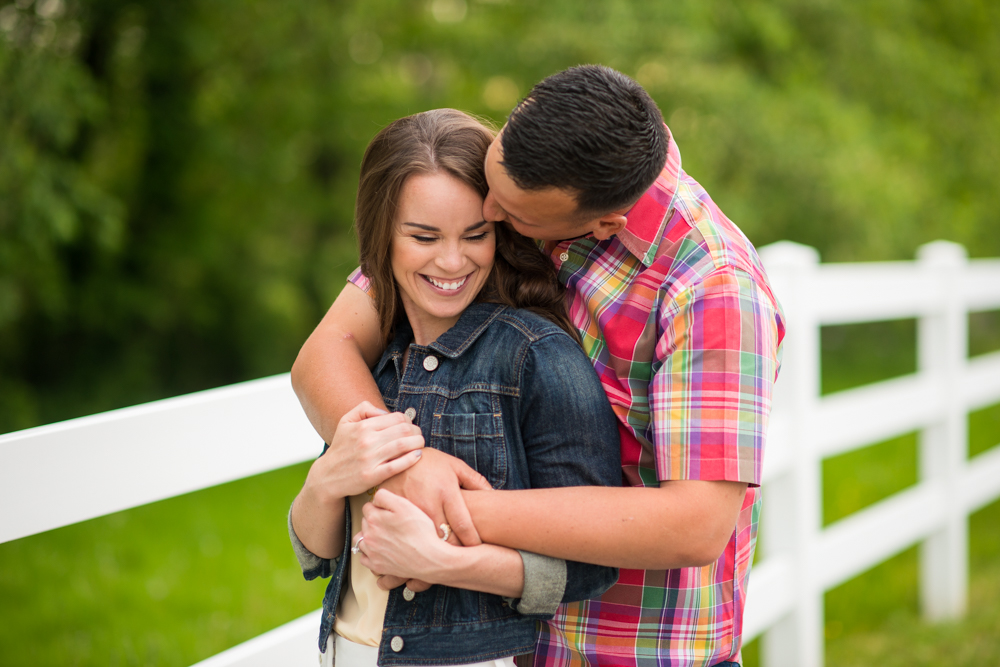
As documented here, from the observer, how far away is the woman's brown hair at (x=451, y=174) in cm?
146

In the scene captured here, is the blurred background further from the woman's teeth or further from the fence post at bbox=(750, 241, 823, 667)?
the woman's teeth

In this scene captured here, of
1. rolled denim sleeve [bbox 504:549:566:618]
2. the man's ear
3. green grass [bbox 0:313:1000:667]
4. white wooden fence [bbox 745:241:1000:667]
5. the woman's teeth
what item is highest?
the man's ear

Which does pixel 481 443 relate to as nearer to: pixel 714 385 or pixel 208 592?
pixel 714 385

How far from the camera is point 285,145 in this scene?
870 cm

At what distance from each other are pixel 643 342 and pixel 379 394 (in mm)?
500

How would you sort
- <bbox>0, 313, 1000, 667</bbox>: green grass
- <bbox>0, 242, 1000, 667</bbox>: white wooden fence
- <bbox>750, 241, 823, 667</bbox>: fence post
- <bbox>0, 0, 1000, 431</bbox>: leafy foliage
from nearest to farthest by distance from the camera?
<bbox>0, 242, 1000, 667</bbox>: white wooden fence < <bbox>750, 241, 823, 667</bbox>: fence post < <bbox>0, 313, 1000, 667</bbox>: green grass < <bbox>0, 0, 1000, 431</bbox>: leafy foliage

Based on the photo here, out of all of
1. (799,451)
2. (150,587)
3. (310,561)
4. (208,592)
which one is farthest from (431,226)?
(150,587)

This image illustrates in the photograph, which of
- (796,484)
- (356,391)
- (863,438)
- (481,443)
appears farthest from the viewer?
(863,438)

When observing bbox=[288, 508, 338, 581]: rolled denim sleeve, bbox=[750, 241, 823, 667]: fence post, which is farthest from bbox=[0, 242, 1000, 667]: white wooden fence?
bbox=[288, 508, 338, 581]: rolled denim sleeve

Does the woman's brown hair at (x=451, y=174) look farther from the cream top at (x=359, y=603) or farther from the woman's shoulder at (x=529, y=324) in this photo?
the cream top at (x=359, y=603)

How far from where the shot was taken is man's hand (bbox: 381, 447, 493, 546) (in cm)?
130

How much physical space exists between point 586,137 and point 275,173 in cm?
796

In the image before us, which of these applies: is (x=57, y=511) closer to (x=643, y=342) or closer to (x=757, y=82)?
(x=643, y=342)

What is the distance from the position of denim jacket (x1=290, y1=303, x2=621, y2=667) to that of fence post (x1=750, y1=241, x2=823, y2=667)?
192 centimetres
